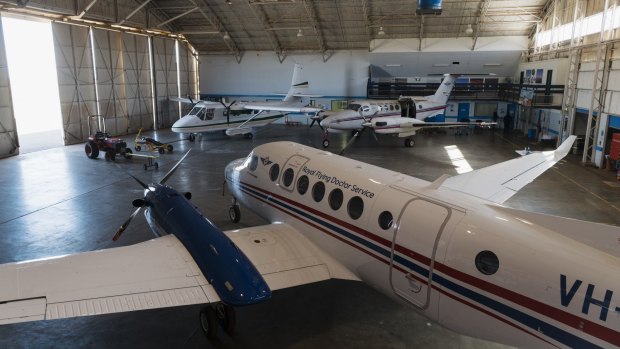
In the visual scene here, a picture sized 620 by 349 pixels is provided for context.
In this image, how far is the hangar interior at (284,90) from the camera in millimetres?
7637

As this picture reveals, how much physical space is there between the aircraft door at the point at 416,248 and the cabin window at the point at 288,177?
124 inches

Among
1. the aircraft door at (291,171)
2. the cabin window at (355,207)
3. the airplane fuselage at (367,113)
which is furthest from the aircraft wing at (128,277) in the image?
the airplane fuselage at (367,113)

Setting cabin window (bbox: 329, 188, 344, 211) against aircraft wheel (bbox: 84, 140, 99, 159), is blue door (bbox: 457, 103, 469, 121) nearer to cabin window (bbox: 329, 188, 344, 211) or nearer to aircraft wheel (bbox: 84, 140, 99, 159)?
aircraft wheel (bbox: 84, 140, 99, 159)

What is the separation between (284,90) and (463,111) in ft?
55.2

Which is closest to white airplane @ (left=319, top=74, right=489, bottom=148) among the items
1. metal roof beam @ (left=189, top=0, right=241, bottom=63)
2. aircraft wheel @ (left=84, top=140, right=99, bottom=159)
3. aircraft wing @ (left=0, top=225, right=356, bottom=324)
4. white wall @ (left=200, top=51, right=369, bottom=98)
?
white wall @ (left=200, top=51, right=369, bottom=98)

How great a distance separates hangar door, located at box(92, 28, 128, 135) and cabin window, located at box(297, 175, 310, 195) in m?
26.5

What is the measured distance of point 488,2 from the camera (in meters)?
29.2

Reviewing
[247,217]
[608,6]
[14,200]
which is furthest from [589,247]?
[608,6]

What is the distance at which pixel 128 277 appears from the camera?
6.01 metres

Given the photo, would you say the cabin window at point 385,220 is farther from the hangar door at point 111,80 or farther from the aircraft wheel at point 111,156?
the hangar door at point 111,80

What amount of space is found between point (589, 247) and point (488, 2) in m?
29.2

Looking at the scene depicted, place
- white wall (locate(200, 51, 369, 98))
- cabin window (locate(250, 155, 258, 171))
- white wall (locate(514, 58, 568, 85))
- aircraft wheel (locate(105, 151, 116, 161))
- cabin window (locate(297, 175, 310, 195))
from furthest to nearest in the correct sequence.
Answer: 1. white wall (locate(200, 51, 369, 98))
2. white wall (locate(514, 58, 568, 85))
3. aircraft wheel (locate(105, 151, 116, 161))
4. cabin window (locate(250, 155, 258, 171))
5. cabin window (locate(297, 175, 310, 195))

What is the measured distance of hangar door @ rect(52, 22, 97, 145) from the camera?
1058 inches

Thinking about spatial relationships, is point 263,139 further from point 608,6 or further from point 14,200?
point 608,6
